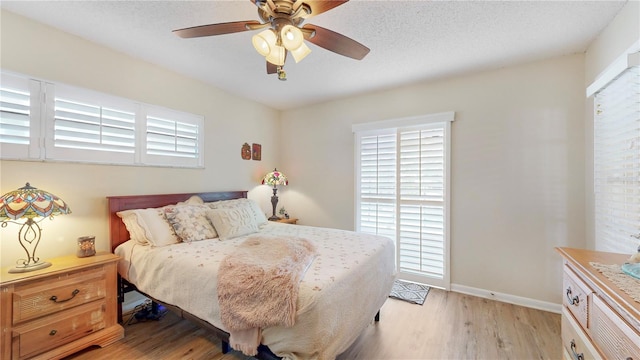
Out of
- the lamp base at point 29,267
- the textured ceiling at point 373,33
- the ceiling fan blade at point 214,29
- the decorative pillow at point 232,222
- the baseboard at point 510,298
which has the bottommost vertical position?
the baseboard at point 510,298

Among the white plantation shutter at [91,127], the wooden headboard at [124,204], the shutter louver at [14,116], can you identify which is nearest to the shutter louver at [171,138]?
the white plantation shutter at [91,127]

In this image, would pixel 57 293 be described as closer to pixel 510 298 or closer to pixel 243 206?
pixel 243 206

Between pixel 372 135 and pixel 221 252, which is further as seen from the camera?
pixel 372 135

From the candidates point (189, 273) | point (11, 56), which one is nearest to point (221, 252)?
point (189, 273)

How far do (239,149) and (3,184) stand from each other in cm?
218

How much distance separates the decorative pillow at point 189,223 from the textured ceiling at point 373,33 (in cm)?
153

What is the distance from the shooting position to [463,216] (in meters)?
2.94

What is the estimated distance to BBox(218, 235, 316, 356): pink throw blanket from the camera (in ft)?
4.44

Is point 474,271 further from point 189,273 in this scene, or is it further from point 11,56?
point 11,56

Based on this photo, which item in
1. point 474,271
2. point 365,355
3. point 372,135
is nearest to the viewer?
point 365,355

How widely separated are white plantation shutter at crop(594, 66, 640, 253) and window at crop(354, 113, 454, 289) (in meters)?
1.22

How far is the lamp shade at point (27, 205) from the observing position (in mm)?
1649

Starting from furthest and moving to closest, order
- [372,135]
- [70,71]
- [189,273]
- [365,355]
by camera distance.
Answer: [372,135] → [70,71] → [365,355] → [189,273]

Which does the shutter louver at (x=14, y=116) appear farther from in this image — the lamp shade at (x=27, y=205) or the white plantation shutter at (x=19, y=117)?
the lamp shade at (x=27, y=205)
